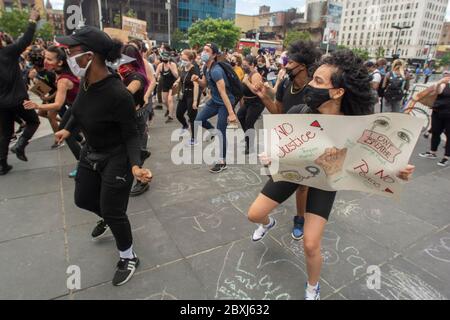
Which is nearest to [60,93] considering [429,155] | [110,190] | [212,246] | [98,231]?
[98,231]

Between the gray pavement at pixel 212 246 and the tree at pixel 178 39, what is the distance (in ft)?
222

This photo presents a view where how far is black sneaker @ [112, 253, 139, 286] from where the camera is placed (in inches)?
90.9

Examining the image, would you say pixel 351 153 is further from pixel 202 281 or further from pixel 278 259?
pixel 202 281

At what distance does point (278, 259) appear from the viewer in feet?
8.74

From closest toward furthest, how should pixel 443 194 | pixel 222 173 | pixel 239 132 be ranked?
1. pixel 443 194
2. pixel 222 173
3. pixel 239 132

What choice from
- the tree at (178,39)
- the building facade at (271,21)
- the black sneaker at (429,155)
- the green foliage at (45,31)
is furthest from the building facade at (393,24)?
the black sneaker at (429,155)

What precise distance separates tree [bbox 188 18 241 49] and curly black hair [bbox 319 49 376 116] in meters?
61.3

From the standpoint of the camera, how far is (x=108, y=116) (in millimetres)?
2100

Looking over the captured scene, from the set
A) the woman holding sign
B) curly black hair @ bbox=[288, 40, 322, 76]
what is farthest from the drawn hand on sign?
curly black hair @ bbox=[288, 40, 322, 76]

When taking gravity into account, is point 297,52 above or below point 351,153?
above

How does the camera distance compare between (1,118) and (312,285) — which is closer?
(312,285)

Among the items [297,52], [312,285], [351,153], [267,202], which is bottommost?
[312,285]
